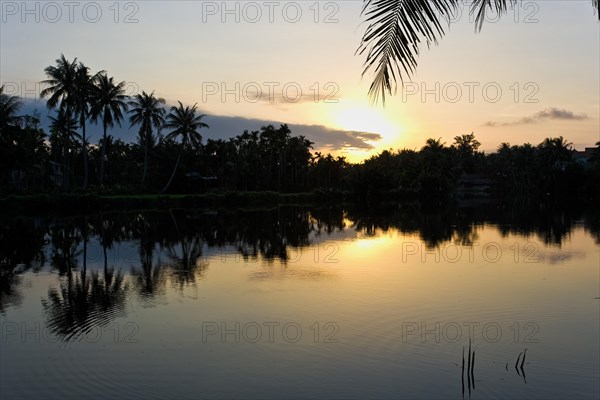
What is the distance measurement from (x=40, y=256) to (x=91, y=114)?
3102 centimetres

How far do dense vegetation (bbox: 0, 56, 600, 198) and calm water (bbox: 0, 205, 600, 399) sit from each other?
998 inches

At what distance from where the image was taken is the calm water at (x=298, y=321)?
756 cm

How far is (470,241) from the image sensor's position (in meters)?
24.1

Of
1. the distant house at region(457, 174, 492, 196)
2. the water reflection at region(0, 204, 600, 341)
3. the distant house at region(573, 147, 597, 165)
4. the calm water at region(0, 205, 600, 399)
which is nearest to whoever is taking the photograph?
the calm water at region(0, 205, 600, 399)

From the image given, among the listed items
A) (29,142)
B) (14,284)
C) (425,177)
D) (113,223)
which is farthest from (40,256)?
(425,177)

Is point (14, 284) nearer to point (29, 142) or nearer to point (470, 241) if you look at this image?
point (470, 241)

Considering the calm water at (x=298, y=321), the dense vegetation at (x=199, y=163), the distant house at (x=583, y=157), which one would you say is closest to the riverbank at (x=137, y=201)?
the dense vegetation at (x=199, y=163)

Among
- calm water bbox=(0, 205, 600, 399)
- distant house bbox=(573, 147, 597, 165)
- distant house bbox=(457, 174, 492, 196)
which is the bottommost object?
calm water bbox=(0, 205, 600, 399)

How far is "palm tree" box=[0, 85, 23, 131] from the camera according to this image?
38.7m

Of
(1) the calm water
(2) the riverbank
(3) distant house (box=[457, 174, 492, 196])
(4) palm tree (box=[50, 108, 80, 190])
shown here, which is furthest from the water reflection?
(3) distant house (box=[457, 174, 492, 196])

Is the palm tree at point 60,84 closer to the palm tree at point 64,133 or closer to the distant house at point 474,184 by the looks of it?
the palm tree at point 64,133

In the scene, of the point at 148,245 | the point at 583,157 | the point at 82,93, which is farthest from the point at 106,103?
the point at 583,157

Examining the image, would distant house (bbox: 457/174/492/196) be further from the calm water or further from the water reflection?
the calm water

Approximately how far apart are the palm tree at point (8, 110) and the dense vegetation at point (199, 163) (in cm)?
9
